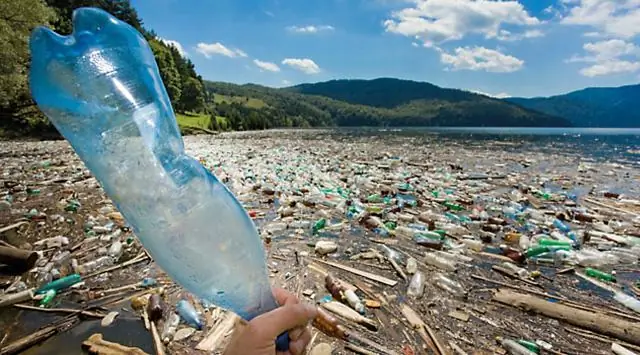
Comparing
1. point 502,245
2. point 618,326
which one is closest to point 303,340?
point 618,326

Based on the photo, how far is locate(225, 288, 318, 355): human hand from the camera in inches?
58.6

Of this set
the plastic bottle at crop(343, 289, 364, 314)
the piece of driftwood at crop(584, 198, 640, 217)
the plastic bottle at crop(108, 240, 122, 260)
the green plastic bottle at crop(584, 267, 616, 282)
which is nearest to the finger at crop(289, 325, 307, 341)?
the plastic bottle at crop(343, 289, 364, 314)

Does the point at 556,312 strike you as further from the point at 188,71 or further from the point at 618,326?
the point at 188,71

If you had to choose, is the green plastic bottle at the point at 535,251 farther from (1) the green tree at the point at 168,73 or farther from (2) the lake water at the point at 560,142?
(1) the green tree at the point at 168,73

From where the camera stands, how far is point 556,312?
12.7 feet

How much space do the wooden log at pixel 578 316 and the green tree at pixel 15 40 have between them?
25.2 metres

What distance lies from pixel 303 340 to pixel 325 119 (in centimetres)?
18751

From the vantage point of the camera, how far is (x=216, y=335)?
3.37 m

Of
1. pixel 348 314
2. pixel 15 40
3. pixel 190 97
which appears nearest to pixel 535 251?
pixel 348 314

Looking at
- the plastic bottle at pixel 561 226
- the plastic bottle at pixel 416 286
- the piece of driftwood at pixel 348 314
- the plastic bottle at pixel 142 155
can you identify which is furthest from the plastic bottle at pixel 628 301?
the plastic bottle at pixel 142 155

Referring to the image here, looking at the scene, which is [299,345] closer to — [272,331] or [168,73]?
[272,331]

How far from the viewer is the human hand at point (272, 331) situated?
149 centimetres

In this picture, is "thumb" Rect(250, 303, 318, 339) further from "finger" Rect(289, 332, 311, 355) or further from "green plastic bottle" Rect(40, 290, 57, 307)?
"green plastic bottle" Rect(40, 290, 57, 307)

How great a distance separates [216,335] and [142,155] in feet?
8.26
